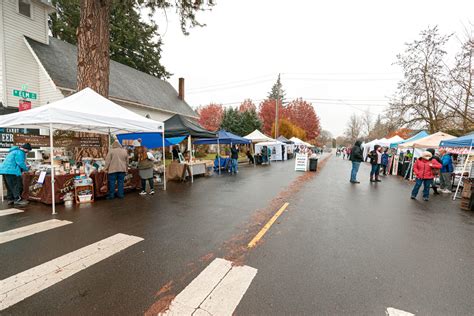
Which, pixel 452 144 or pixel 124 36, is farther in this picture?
pixel 124 36

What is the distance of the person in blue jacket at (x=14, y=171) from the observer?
5843 millimetres

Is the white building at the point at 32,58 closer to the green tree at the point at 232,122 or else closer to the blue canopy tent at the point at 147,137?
the blue canopy tent at the point at 147,137

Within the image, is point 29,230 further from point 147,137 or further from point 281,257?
point 147,137

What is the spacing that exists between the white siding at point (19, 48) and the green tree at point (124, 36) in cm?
463

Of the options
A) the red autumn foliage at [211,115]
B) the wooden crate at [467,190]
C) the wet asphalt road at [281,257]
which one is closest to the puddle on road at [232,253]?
the wet asphalt road at [281,257]

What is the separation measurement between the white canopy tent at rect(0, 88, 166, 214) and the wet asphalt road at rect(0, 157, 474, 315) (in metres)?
2.29

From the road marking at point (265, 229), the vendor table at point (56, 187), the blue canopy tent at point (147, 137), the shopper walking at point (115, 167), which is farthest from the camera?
the blue canopy tent at point (147, 137)

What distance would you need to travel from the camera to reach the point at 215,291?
2.56m

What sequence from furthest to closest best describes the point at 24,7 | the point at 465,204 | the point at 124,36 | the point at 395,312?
the point at 124,36 < the point at 24,7 < the point at 465,204 < the point at 395,312

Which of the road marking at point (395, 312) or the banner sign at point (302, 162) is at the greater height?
the banner sign at point (302, 162)

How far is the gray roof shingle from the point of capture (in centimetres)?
1339

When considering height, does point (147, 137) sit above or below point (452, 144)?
above

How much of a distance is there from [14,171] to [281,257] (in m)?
7.21

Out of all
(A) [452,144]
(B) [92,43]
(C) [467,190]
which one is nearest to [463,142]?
(A) [452,144]
